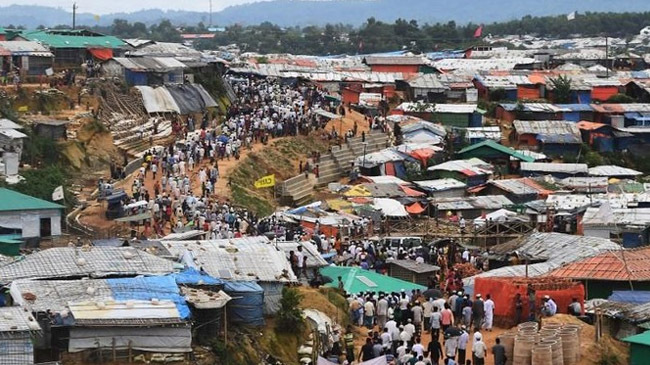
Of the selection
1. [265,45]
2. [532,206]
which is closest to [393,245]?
[532,206]

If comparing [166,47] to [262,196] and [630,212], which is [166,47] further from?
[630,212]

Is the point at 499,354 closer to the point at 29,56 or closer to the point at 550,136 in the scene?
the point at 29,56

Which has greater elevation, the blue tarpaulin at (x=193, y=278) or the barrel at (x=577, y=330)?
the blue tarpaulin at (x=193, y=278)

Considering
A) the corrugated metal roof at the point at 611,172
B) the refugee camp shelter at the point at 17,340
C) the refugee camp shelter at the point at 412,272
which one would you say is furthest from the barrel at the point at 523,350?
the corrugated metal roof at the point at 611,172

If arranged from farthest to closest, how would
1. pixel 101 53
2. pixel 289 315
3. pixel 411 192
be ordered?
pixel 101 53
pixel 411 192
pixel 289 315

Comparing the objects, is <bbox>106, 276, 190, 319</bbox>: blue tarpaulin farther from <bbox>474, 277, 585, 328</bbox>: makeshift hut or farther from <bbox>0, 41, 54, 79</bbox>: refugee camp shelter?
<bbox>0, 41, 54, 79</bbox>: refugee camp shelter

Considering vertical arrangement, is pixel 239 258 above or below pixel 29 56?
below

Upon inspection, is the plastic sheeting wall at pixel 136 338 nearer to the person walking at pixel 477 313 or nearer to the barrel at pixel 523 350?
the barrel at pixel 523 350

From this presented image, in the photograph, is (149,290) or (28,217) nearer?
(149,290)

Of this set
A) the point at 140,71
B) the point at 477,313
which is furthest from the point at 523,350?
the point at 140,71
